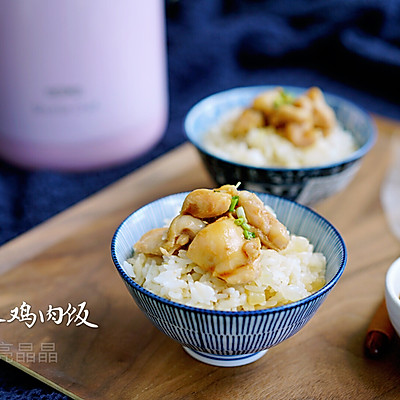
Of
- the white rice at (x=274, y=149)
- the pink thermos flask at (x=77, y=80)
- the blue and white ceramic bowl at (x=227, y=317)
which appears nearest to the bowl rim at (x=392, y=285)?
the blue and white ceramic bowl at (x=227, y=317)

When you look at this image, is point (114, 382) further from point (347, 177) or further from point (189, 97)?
point (189, 97)

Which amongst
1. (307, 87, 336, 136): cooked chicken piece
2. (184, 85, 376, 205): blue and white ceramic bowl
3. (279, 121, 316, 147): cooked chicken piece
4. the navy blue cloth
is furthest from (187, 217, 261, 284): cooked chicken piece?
the navy blue cloth

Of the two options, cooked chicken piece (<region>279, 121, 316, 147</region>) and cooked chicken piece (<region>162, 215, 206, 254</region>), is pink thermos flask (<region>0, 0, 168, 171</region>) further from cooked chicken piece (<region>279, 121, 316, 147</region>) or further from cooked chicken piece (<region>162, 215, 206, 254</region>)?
cooked chicken piece (<region>162, 215, 206, 254</region>)

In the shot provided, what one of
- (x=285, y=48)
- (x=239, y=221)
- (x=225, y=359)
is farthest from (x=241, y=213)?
(x=285, y=48)

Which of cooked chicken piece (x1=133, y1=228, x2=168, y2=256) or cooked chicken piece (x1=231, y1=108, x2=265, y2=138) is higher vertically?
cooked chicken piece (x1=133, y1=228, x2=168, y2=256)

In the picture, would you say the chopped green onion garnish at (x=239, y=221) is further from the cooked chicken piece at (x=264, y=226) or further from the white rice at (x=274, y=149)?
the white rice at (x=274, y=149)

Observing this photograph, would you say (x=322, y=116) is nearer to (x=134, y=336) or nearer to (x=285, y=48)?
(x=134, y=336)

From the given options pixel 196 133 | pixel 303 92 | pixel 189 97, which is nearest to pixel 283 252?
pixel 196 133
